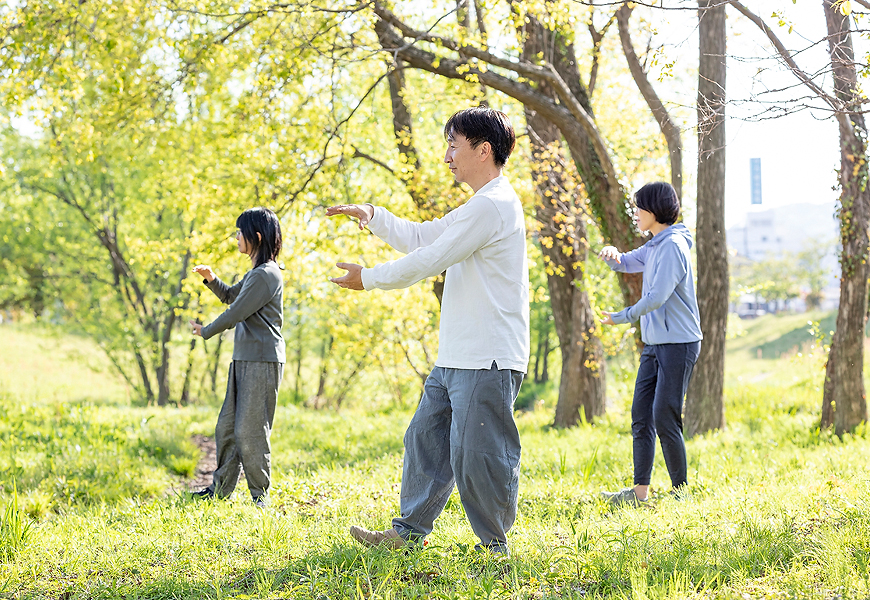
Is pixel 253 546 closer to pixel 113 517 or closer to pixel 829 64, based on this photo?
pixel 113 517

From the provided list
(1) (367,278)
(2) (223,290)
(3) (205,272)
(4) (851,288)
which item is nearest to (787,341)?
(4) (851,288)

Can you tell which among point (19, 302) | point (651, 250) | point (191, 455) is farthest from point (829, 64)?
point (19, 302)

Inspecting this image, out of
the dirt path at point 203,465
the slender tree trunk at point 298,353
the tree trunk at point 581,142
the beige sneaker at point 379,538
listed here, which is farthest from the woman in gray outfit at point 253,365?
the slender tree trunk at point 298,353

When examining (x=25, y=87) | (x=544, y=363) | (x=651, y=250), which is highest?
(x=25, y=87)

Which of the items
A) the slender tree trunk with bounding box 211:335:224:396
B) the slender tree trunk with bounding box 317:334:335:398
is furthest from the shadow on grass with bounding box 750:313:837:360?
the slender tree trunk with bounding box 211:335:224:396

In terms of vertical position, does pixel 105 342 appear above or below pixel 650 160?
below

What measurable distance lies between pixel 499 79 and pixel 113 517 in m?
5.33

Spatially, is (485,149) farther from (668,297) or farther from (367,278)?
(668,297)

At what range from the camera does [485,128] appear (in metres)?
2.95

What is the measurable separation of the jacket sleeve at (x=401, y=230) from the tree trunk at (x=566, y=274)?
5170 millimetres

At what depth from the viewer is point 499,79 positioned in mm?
7117

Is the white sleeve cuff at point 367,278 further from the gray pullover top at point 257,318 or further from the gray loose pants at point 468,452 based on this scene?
the gray pullover top at point 257,318

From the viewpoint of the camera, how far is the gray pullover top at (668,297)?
4016mm

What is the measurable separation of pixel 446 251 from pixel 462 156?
19.9 inches
